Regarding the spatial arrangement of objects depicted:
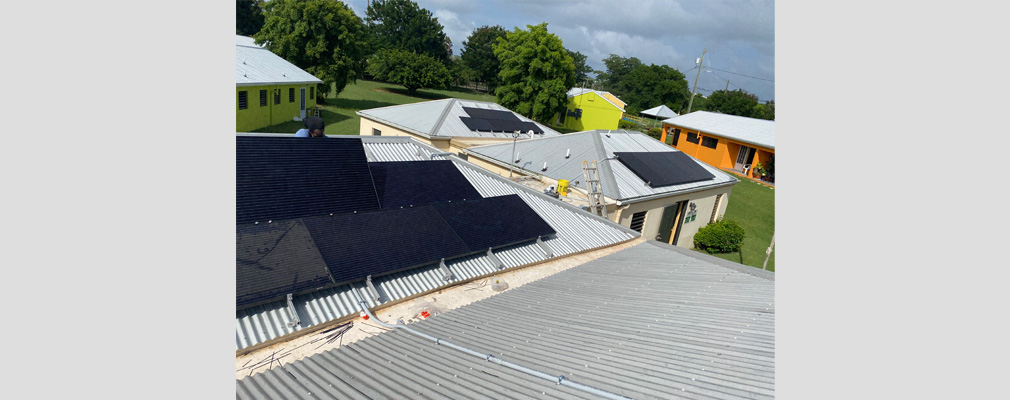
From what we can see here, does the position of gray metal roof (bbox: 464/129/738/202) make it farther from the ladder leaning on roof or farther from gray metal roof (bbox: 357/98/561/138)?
gray metal roof (bbox: 357/98/561/138)

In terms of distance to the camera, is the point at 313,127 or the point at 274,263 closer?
the point at 274,263

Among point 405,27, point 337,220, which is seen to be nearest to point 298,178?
point 337,220

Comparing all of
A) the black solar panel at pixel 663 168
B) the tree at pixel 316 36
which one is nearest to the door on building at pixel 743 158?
the black solar panel at pixel 663 168

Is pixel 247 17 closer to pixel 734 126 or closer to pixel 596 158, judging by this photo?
pixel 734 126

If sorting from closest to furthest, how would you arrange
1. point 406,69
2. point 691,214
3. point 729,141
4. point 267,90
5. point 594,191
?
point 594,191, point 691,214, point 267,90, point 729,141, point 406,69

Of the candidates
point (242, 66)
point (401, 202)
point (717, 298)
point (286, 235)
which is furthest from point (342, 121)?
point (717, 298)

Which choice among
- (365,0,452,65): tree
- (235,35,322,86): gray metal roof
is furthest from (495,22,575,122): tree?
(365,0,452,65): tree
